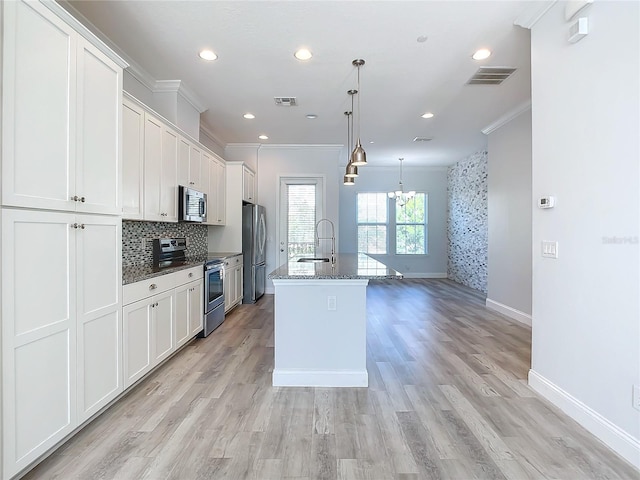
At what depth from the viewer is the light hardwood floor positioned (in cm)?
173

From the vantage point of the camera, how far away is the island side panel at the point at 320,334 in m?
2.69

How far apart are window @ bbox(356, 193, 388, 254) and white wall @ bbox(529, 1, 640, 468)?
6.41 metres

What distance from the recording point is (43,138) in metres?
1.67

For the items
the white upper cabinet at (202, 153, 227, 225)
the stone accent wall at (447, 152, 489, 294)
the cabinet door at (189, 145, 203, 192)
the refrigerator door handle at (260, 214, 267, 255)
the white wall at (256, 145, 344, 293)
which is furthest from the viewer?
the stone accent wall at (447, 152, 489, 294)

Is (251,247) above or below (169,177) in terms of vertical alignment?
below

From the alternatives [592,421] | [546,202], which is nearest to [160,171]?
[546,202]

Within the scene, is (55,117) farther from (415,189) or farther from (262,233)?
(415,189)

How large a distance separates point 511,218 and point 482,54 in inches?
104

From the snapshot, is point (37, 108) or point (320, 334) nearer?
point (37, 108)

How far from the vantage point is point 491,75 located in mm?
3580

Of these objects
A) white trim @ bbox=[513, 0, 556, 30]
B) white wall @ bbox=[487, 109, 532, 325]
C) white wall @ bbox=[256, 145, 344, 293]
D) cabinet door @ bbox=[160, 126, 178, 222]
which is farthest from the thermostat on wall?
white wall @ bbox=[256, 145, 344, 293]

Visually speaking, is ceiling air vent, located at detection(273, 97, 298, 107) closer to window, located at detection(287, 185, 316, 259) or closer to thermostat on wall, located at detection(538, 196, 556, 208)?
window, located at detection(287, 185, 316, 259)

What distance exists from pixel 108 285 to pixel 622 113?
10.7 feet

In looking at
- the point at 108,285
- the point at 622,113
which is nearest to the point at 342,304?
the point at 108,285
